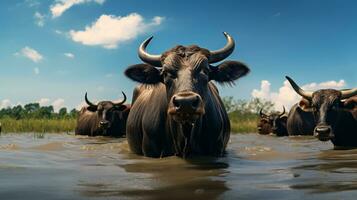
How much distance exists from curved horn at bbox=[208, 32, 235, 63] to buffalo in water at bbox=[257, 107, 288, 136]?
12.7 m

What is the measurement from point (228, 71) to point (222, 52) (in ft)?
0.88

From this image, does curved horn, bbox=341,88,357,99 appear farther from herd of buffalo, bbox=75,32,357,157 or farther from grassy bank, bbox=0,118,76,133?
grassy bank, bbox=0,118,76,133

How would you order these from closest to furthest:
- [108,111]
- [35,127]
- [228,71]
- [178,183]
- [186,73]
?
[178,183]
[186,73]
[228,71]
[108,111]
[35,127]

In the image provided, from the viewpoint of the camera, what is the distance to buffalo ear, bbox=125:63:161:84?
575 centimetres

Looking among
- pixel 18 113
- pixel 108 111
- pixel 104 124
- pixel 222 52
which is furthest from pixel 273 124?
pixel 18 113

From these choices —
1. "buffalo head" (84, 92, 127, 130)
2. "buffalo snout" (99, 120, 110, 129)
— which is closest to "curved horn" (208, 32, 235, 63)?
"buffalo snout" (99, 120, 110, 129)

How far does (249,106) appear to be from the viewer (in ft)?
141

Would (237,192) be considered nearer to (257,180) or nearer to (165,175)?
(257,180)

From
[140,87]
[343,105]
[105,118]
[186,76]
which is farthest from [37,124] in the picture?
[186,76]

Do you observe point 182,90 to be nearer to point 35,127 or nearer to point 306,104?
point 306,104

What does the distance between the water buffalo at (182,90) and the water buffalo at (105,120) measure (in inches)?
315

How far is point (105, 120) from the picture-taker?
1395 centimetres

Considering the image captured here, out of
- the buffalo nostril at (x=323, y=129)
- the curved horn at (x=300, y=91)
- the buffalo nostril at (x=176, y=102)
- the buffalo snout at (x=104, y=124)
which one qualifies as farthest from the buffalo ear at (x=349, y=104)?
the buffalo snout at (x=104, y=124)

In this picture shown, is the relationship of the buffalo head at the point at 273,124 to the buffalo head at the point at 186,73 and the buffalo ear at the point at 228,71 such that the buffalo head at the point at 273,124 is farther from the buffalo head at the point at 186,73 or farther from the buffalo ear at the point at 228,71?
the buffalo ear at the point at 228,71
